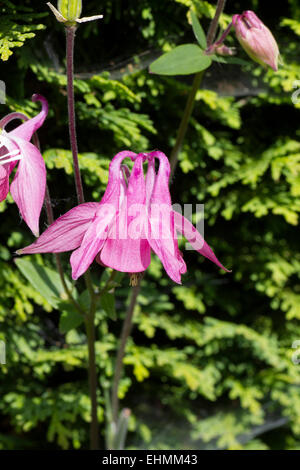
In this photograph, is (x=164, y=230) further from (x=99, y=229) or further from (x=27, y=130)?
(x=27, y=130)

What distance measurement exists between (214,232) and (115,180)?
999 mm

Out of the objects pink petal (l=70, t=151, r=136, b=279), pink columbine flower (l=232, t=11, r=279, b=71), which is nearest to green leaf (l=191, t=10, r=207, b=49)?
pink columbine flower (l=232, t=11, r=279, b=71)

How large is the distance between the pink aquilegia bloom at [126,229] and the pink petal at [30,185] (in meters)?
0.05

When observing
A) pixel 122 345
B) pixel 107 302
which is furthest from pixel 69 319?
pixel 122 345

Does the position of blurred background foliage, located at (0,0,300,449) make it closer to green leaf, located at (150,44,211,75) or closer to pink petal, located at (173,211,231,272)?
green leaf, located at (150,44,211,75)

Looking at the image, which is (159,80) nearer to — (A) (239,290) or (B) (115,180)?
(B) (115,180)

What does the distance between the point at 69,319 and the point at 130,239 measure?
46cm

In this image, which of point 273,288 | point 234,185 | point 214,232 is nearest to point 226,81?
point 234,185

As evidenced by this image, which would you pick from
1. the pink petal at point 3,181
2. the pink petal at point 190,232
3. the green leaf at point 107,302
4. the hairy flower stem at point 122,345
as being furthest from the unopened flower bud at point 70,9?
the hairy flower stem at point 122,345

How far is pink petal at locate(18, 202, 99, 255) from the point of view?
85 cm

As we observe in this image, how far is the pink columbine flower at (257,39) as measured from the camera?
3.29 feet

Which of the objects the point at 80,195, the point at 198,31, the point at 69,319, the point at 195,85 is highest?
the point at 198,31

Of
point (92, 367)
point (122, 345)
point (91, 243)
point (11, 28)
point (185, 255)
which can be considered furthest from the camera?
point (185, 255)

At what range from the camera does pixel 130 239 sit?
81cm
